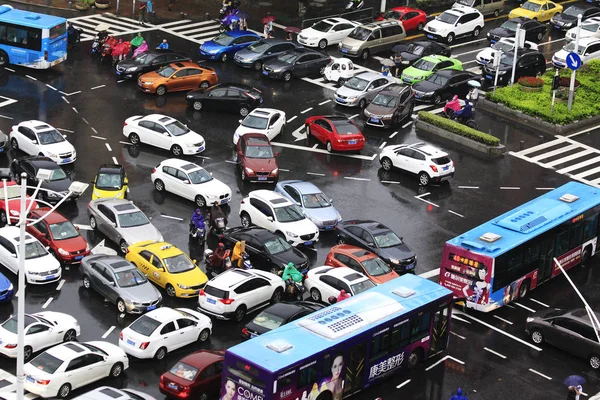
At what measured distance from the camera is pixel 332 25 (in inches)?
2884

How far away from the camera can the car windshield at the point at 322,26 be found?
2879 inches

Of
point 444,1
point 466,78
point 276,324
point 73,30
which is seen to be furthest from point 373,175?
point 444,1

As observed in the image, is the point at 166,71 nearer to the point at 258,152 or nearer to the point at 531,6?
the point at 258,152

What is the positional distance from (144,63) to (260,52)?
7822mm

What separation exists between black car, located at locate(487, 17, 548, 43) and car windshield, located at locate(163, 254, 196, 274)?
126 ft

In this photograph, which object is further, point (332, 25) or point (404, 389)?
point (332, 25)

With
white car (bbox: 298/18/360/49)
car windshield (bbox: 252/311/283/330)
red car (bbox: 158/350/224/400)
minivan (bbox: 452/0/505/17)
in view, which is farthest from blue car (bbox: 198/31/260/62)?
red car (bbox: 158/350/224/400)

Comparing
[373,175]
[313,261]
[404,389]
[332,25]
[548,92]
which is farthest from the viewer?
[332,25]

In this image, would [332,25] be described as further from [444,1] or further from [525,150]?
[525,150]

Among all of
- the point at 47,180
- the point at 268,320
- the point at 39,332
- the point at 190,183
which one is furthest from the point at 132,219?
the point at 268,320

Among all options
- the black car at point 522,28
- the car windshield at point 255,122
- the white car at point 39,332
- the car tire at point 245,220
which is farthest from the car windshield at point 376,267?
the black car at point 522,28

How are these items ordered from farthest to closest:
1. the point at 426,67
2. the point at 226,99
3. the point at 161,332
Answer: the point at 426,67 → the point at 226,99 → the point at 161,332

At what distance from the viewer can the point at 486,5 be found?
267 feet

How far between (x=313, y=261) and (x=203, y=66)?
24230 millimetres
